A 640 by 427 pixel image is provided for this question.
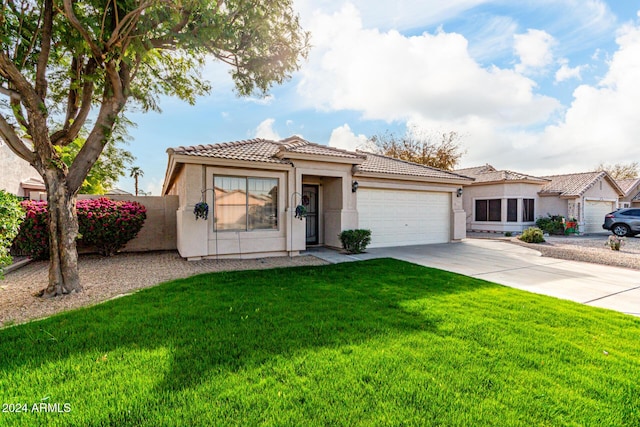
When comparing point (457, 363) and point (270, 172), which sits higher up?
point (270, 172)

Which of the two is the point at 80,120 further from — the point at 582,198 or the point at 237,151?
the point at 582,198

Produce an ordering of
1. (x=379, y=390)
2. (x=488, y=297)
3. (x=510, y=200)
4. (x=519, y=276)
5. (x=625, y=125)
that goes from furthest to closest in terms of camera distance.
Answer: (x=510, y=200)
(x=625, y=125)
(x=519, y=276)
(x=488, y=297)
(x=379, y=390)

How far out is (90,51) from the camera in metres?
6.39

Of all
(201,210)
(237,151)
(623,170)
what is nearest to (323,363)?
(201,210)

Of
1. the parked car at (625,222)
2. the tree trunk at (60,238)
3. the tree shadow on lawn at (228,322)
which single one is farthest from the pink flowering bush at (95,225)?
the parked car at (625,222)

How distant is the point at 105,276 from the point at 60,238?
1942 millimetres

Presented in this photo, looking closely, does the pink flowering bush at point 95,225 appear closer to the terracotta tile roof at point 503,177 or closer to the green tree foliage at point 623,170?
the terracotta tile roof at point 503,177

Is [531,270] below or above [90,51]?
below

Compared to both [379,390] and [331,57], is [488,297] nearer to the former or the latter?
[379,390]

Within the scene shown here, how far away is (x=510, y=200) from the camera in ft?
63.5

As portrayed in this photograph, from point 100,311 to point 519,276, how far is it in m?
9.24

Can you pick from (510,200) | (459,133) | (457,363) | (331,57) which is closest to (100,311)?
(457,363)

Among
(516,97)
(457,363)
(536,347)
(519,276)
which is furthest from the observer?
(516,97)

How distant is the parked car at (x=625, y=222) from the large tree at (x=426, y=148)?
44.1ft
